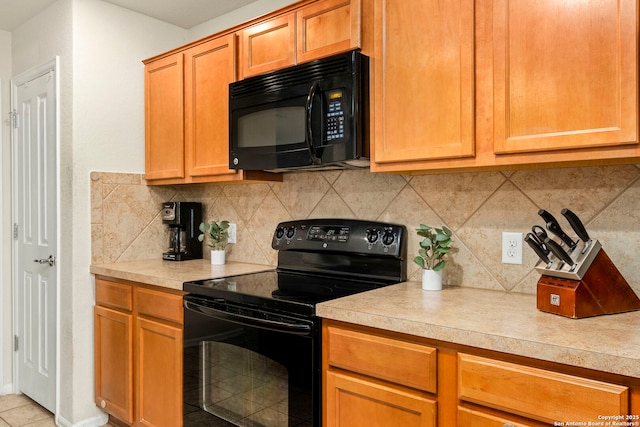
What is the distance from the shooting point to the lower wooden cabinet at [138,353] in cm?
210

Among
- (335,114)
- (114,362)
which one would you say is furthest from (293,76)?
(114,362)

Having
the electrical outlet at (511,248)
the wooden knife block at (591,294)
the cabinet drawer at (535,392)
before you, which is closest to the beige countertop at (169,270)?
the electrical outlet at (511,248)

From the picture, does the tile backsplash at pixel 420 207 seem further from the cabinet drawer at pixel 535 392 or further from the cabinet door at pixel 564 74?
the cabinet drawer at pixel 535 392

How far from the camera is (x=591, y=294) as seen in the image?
1310 mm

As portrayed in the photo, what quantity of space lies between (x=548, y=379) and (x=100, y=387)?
2341 mm

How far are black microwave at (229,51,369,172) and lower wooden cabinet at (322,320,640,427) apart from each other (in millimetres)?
721

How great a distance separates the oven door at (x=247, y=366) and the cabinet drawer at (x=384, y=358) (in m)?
0.09

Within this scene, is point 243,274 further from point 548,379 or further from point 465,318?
point 548,379

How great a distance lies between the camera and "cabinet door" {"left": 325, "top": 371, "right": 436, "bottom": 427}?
1.30 metres

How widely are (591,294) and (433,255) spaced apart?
58cm

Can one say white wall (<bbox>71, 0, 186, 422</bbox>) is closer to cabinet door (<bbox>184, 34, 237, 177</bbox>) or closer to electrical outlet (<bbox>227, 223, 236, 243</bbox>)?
cabinet door (<bbox>184, 34, 237, 177</bbox>)

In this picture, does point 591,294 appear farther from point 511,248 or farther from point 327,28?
point 327,28

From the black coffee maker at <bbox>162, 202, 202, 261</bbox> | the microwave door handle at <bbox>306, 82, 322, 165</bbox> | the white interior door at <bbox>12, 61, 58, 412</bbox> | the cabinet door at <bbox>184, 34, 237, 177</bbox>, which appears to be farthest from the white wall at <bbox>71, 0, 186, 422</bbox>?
the microwave door handle at <bbox>306, 82, 322, 165</bbox>

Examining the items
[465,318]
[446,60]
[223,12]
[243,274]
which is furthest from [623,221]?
[223,12]
